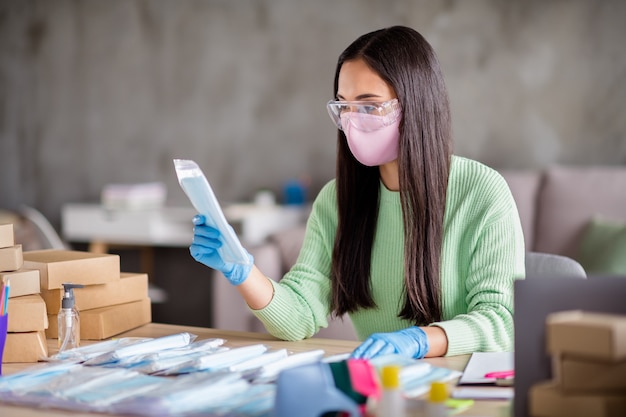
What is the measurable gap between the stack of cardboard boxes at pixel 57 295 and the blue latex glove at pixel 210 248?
254 millimetres

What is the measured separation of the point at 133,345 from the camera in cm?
141

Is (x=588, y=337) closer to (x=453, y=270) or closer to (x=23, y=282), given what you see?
(x=453, y=270)

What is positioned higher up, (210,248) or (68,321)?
(210,248)

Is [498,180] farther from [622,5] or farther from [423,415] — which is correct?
[622,5]

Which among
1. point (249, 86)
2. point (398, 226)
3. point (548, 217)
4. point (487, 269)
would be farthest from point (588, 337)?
point (249, 86)

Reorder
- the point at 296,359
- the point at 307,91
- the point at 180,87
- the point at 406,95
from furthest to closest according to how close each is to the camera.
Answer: the point at 180,87 < the point at 307,91 < the point at 406,95 < the point at 296,359

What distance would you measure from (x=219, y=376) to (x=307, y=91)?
3.20 m

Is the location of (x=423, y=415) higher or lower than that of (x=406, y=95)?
lower

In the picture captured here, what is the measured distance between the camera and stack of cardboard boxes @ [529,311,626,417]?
906 millimetres

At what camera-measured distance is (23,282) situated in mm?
1527

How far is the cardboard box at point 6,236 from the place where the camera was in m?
1.53

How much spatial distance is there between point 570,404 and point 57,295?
104 cm

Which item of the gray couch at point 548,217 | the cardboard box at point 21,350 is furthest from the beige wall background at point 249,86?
the cardboard box at point 21,350

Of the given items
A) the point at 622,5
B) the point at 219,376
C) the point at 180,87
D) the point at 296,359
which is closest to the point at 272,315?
the point at 296,359
